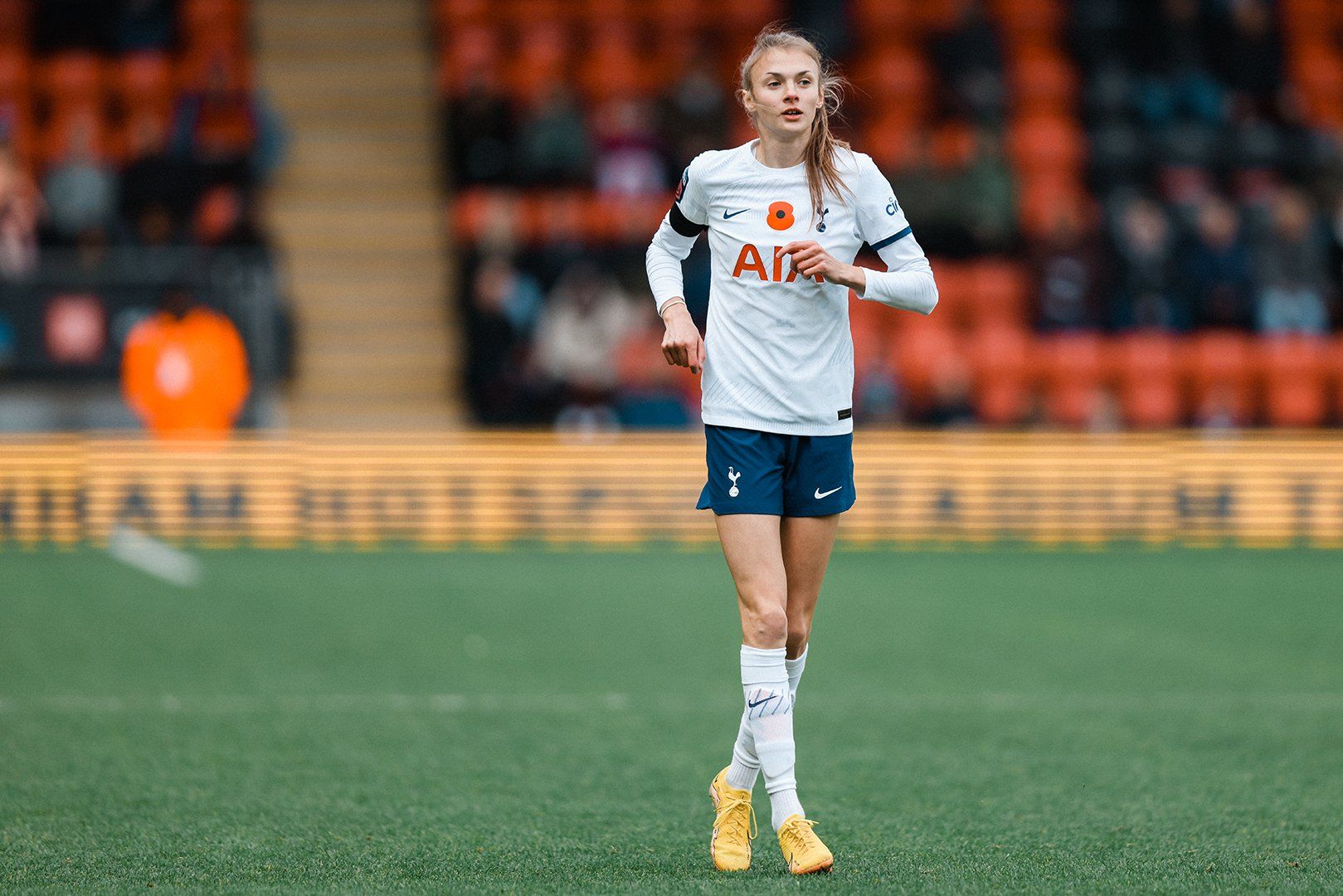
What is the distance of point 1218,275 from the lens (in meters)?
16.1

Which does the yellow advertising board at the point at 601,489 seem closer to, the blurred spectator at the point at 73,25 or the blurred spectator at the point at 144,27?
the blurred spectator at the point at 144,27

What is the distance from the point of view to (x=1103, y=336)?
623 inches

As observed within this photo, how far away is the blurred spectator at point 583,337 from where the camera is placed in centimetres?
1487

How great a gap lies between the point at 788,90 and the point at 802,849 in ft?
6.04

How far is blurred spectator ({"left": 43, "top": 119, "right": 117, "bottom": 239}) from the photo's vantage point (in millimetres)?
15500

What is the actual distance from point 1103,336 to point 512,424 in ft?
16.7

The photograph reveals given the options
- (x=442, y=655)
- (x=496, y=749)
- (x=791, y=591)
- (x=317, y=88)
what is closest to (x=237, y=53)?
(x=317, y=88)

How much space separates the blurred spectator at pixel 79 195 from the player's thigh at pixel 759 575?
11958mm

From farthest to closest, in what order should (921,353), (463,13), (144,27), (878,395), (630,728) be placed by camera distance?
(463,13) < (144,27) < (921,353) < (878,395) < (630,728)

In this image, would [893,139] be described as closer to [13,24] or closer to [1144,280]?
[1144,280]

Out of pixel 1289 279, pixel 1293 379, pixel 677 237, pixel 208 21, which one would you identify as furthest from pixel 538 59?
pixel 677 237

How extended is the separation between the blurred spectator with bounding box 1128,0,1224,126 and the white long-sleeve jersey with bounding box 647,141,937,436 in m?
13.6

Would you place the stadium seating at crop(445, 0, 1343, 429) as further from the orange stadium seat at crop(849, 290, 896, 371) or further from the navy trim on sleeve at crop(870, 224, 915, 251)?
the navy trim on sleeve at crop(870, 224, 915, 251)

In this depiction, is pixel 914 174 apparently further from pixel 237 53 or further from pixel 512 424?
pixel 237 53
